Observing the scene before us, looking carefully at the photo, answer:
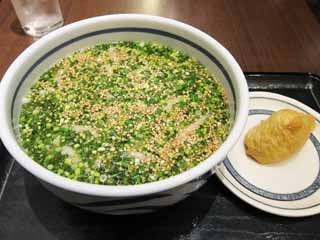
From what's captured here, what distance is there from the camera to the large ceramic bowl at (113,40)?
0.81 meters

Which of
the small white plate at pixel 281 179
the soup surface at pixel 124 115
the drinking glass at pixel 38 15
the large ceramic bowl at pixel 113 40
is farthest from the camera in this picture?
the drinking glass at pixel 38 15

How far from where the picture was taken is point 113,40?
1.33 meters

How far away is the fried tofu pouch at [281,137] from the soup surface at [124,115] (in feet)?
0.84

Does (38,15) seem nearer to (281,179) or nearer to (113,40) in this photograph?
(113,40)

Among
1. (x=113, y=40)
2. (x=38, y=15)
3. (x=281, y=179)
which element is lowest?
(x=281, y=179)

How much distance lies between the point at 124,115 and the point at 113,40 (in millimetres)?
370

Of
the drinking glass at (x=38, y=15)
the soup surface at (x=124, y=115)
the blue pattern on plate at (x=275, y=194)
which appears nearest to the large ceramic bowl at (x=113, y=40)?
the soup surface at (x=124, y=115)

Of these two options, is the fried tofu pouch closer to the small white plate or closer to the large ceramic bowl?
the small white plate

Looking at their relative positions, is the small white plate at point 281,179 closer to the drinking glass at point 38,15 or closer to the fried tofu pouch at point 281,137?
the fried tofu pouch at point 281,137

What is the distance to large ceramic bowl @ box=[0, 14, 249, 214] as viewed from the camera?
807 millimetres

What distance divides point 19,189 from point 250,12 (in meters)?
1.74

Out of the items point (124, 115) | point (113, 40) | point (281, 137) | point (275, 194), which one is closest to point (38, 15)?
point (113, 40)

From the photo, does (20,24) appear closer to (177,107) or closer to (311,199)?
(177,107)

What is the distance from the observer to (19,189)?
1.16 m
